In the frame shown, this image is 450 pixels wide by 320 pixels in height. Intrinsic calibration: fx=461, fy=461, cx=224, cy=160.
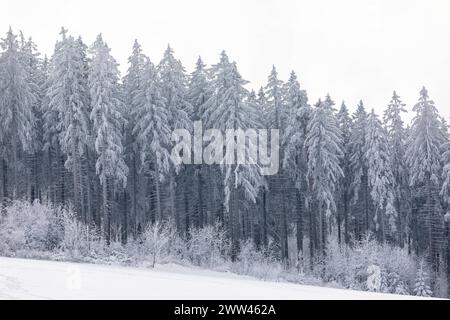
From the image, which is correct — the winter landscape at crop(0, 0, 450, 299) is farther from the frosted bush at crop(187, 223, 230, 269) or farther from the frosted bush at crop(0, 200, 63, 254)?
the frosted bush at crop(0, 200, 63, 254)

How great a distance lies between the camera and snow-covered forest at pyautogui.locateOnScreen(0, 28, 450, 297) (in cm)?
3538

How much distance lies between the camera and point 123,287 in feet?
32.1

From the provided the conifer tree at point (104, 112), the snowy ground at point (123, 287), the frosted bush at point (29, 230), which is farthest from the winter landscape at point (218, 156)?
the snowy ground at point (123, 287)

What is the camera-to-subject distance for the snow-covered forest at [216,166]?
35381 mm

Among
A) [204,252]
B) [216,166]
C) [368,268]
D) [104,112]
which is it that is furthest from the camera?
[216,166]

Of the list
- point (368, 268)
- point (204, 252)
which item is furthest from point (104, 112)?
point (368, 268)

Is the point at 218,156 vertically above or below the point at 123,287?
above

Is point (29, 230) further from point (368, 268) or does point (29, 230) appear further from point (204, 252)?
point (368, 268)

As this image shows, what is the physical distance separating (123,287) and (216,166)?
103ft

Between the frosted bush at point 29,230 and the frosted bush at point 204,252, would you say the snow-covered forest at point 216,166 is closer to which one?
the frosted bush at point 204,252

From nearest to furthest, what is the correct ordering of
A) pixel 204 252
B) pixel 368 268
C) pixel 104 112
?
pixel 204 252 → pixel 368 268 → pixel 104 112

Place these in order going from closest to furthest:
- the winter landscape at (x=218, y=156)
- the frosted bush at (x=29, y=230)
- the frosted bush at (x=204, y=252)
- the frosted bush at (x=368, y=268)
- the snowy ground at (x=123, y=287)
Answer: the snowy ground at (x=123, y=287), the frosted bush at (x=29, y=230), the frosted bush at (x=204, y=252), the frosted bush at (x=368, y=268), the winter landscape at (x=218, y=156)

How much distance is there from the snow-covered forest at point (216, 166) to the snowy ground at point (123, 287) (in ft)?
54.8
